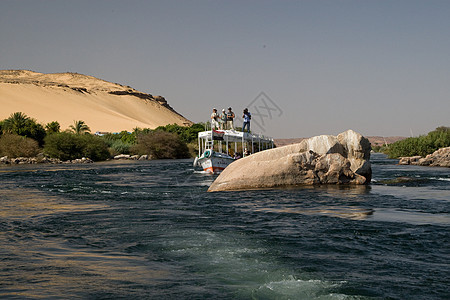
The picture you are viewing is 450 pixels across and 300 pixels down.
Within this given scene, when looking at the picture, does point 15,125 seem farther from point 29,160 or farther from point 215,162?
point 215,162

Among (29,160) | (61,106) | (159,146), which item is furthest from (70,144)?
(61,106)

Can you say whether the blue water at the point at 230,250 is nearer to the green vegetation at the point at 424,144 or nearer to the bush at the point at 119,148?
the green vegetation at the point at 424,144

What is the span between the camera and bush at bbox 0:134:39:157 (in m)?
58.4

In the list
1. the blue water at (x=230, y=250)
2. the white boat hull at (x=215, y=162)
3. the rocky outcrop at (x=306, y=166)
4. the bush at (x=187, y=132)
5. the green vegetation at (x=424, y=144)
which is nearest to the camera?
the blue water at (x=230, y=250)

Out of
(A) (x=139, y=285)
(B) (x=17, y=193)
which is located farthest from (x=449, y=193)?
(B) (x=17, y=193)

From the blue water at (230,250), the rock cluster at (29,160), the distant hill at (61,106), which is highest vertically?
the distant hill at (61,106)

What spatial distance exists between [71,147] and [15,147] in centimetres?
701

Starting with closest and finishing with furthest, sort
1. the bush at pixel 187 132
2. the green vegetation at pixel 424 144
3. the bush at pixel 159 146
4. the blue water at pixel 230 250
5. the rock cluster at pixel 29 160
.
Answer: the blue water at pixel 230 250 → the green vegetation at pixel 424 144 → the rock cluster at pixel 29 160 → the bush at pixel 159 146 → the bush at pixel 187 132

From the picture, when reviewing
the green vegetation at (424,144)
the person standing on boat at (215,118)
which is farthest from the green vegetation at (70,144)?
the green vegetation at (424,144)

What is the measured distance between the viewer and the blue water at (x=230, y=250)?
5301 mm

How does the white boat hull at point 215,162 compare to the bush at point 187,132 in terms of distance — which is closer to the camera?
the white boat hull at point 215,162

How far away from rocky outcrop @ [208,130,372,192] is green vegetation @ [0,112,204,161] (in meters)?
48.5

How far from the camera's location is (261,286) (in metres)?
5.47

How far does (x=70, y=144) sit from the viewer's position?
6197cm
